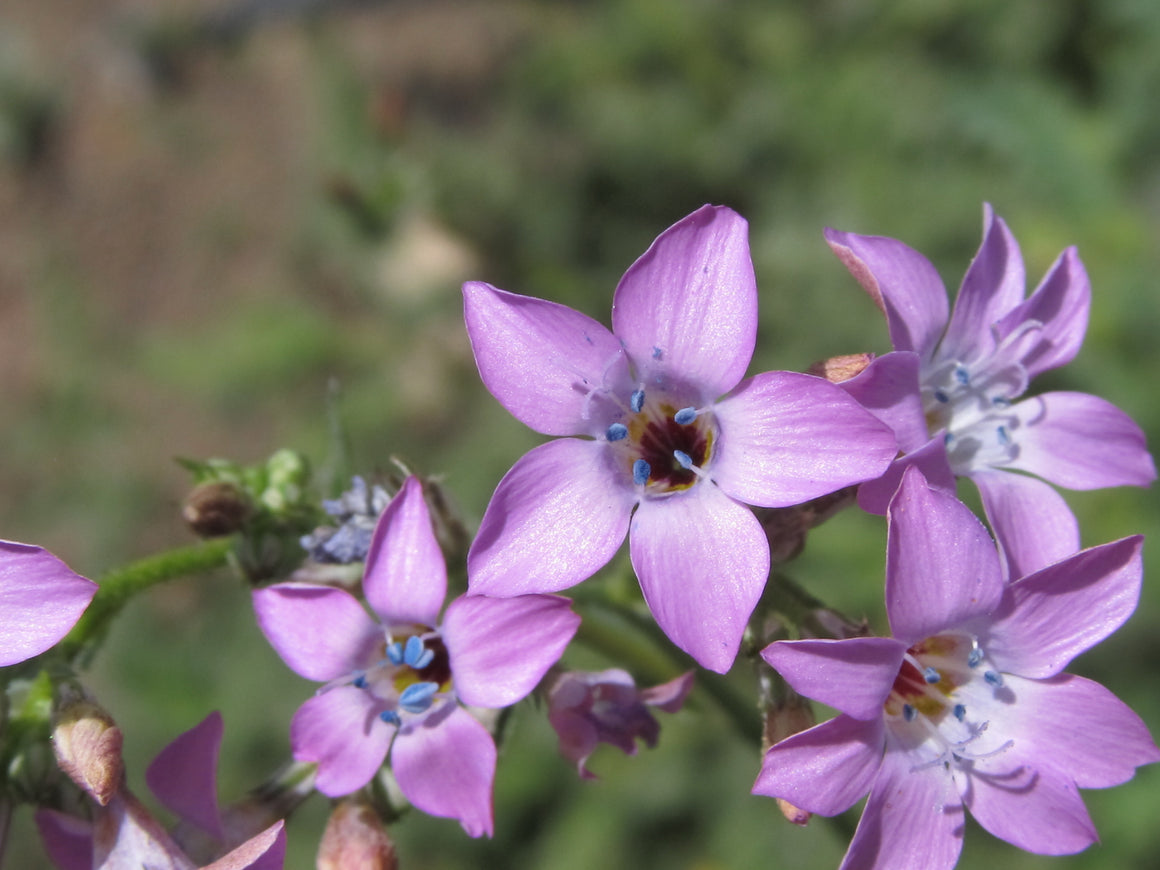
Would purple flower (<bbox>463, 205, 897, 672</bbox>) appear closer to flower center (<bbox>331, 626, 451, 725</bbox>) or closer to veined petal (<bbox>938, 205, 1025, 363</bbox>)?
flower center (<bbox>331, 626, 451, 725</bbox>)

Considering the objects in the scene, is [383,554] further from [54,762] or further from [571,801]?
[571,801]

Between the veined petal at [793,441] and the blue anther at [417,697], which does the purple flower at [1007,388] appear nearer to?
the veined petal at [793,441]

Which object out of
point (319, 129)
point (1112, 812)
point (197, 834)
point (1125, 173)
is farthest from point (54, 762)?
point (1125, 173)

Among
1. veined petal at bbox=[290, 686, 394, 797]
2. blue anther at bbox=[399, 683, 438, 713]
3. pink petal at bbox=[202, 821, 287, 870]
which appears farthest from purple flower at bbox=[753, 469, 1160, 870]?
pink petal at bbox=[202, 821, 287, 870]

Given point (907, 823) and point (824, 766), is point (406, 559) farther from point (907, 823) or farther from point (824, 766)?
point (907, 823)

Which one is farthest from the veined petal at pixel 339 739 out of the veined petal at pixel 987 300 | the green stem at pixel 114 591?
the veined petal at pixel 987 300

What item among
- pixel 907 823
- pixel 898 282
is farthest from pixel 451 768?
pixel 898 282
